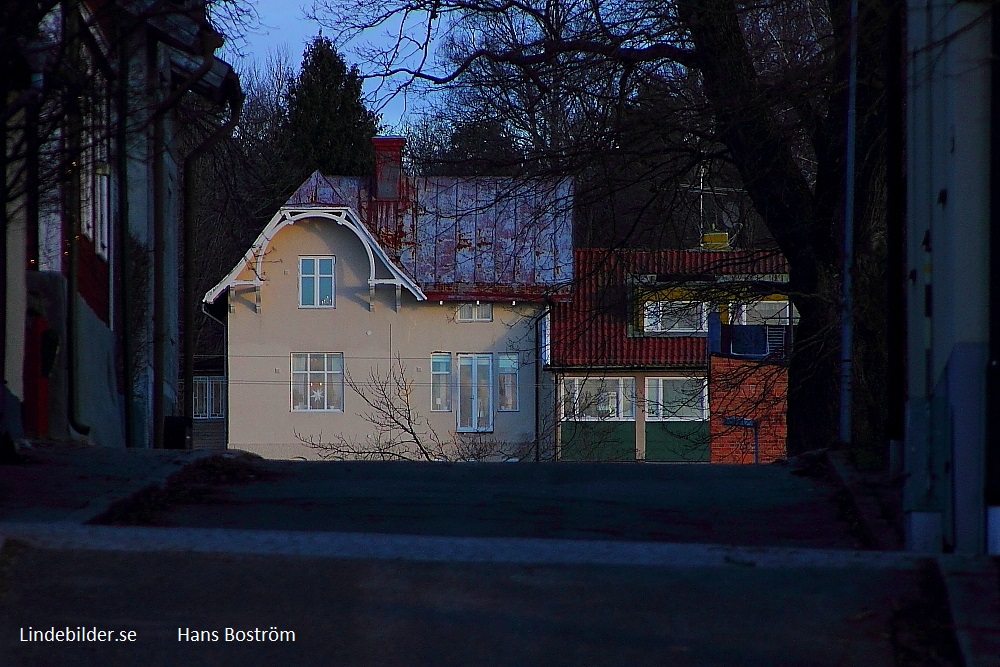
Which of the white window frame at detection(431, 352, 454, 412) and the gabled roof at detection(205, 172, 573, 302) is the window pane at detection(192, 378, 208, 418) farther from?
the white window frame at detection(431, 352, 454, 412)

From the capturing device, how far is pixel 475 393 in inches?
1309

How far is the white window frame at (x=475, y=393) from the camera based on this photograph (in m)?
32.9

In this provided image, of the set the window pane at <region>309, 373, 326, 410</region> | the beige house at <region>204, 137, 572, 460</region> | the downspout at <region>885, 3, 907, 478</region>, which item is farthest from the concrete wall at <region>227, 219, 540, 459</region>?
the downspout at <region>885, 3, 907, 478</region>

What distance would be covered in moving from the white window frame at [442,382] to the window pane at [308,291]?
349 centimetres

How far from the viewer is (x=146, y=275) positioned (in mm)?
15984

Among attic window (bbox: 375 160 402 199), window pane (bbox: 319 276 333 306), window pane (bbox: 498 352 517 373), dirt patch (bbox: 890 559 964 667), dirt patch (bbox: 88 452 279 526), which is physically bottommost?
dirt patch (bbox: 890 559 964 667)

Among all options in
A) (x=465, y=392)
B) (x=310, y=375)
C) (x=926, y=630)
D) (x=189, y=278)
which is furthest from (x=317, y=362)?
(x=926, y=630)

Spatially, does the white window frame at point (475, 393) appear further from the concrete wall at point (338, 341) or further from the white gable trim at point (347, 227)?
the white gable trim at point (347, 227)

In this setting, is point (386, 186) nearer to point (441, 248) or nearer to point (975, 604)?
point (441, 248)

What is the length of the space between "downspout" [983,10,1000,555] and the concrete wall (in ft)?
92.0

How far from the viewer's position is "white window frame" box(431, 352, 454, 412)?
3312 centimetres

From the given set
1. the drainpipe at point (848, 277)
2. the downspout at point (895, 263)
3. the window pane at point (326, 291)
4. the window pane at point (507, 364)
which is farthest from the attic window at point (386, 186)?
the downspout at point (895, 263)

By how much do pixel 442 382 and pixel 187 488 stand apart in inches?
1012

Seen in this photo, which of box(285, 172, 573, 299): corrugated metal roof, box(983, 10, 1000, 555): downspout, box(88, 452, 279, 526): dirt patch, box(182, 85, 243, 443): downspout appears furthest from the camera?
box(285, 172, 573, 299): corrugated metal roof
